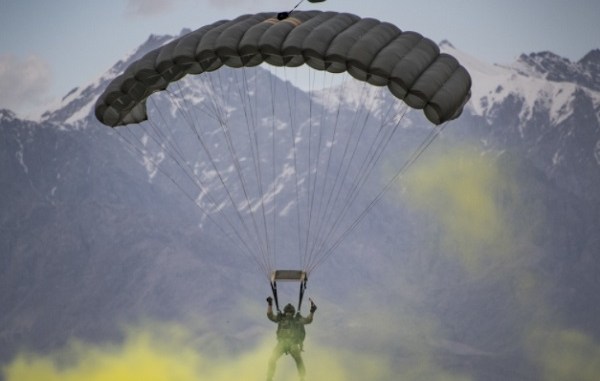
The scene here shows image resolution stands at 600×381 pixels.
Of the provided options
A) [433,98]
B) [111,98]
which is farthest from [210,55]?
[433,98]

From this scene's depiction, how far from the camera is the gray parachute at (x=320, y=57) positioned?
54688mm

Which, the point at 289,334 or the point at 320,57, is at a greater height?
the point at 320,57

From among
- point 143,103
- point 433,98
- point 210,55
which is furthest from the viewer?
point 143,103

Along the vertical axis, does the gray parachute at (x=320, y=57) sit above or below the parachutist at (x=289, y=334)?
above

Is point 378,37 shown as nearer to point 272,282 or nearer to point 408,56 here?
point 408,56

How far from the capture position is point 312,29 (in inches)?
2235

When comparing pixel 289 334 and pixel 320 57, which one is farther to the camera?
pixel 289 334

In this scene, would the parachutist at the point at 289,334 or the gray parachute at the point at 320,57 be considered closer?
the gray parachute at the point at 320,57

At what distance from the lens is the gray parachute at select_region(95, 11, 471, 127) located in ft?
179

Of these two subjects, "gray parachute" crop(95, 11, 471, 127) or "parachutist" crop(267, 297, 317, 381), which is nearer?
"gray parachute" crop(95, 11, 471, 127)

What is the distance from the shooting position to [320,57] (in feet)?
183

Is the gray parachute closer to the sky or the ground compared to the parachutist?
closer to the sky

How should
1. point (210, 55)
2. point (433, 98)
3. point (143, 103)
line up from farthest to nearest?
point (143, 103) < point (210, 55) < point (433, 98)

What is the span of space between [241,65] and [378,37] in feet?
21.7
